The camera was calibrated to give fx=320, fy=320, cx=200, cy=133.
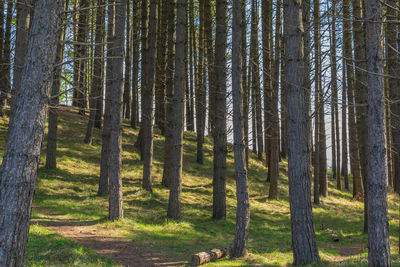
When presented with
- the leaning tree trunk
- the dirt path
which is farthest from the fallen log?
the leaning tree trunk

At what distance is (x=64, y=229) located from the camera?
9.61 metres

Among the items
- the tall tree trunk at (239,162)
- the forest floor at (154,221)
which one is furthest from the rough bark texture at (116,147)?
the tall tree trunk at (239,162)

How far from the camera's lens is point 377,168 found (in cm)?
668

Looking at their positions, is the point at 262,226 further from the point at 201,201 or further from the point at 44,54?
the point at 44,54

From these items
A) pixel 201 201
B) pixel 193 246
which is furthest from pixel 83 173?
pixel 193 246

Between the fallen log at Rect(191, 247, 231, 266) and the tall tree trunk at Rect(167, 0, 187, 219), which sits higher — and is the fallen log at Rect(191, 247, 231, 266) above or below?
below

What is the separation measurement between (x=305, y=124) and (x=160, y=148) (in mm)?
15613

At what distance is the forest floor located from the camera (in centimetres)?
823

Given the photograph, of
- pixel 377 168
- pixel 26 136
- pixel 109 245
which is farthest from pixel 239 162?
pixel 26 136

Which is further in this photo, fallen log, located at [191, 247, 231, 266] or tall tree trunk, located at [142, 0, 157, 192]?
tall tree trunk, located at [142, 0, 157, 192]

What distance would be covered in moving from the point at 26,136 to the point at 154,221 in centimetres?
834

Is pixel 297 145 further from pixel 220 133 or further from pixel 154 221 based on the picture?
pixel 154 221

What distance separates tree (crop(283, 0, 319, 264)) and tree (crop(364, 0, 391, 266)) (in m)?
1.28

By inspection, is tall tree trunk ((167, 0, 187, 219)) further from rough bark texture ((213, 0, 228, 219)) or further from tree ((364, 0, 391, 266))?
tree ((364, 0, 391, 266))
